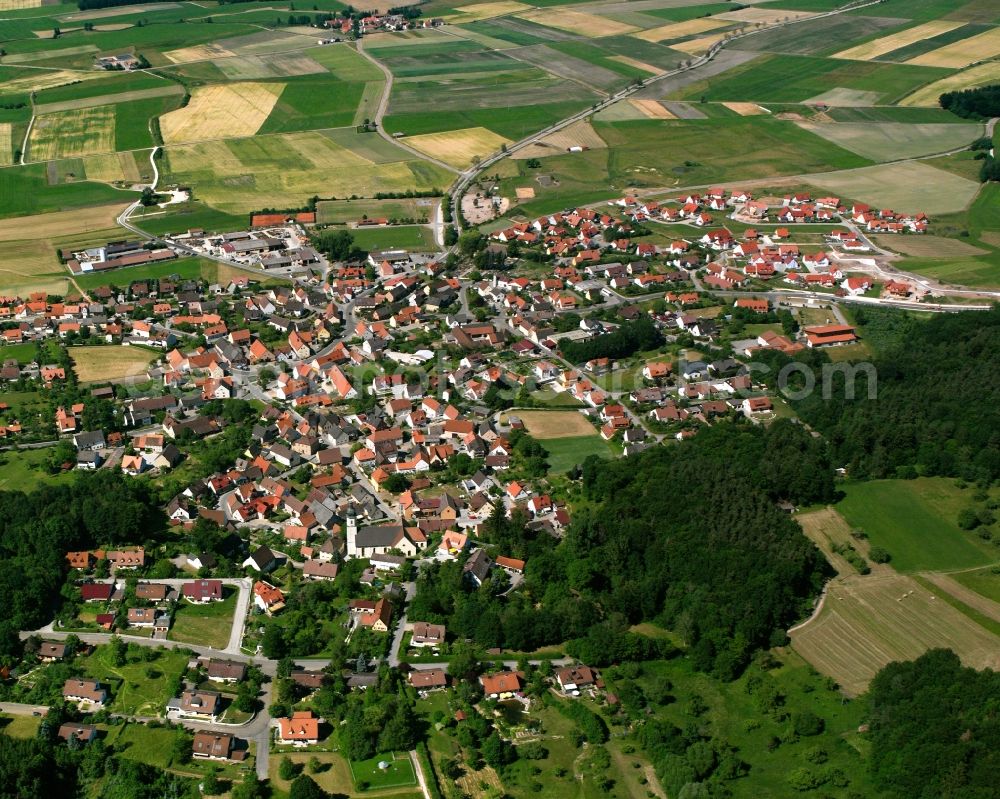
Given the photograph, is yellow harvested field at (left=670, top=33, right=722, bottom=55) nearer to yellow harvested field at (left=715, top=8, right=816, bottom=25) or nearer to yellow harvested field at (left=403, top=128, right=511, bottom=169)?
yellow harvested field at (left=715, top=8, right=816, bottom=25)

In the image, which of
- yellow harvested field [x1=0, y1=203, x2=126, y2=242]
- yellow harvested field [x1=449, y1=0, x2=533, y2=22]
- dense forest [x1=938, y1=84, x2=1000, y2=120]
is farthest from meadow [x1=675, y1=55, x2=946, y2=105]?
yellow harvested field [x1=0, y1=203, x2=126, y2=242]

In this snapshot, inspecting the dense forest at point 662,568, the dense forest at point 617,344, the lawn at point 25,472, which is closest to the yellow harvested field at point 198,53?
the dense forest at point 617,344

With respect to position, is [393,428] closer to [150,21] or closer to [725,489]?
[725,489]

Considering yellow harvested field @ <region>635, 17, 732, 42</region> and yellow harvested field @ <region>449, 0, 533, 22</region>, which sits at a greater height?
yellow harvested field @ <region>449, 0, 533, 22</region>

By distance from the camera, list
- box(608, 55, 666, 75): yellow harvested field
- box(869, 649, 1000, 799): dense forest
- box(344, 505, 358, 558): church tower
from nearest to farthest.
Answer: box(869, 649, 1000, 799): dense forest → box(344, 505, 358, 558): church tower → box(608, 55, 666, 75): yellow harvested field

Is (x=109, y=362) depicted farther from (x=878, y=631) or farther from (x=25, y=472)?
(x=878, y=631)

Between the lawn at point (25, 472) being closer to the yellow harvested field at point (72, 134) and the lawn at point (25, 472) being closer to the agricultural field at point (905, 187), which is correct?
the yellow harvested field at point (72, 134)
